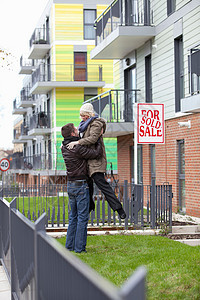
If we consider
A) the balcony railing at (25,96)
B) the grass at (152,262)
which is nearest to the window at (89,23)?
A: the balcony railing at (25,96)

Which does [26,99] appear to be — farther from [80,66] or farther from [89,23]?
[89,23]

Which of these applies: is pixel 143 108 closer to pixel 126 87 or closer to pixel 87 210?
pixel 87 210

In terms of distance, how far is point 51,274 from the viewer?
317 cm

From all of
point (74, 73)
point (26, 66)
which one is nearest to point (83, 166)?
point (74, 73)

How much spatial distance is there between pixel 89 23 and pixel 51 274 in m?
36.0

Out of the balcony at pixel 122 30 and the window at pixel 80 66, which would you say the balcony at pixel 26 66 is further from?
the balcony at pixel 122 30

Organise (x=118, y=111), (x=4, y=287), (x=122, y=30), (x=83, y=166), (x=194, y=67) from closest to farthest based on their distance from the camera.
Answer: (x=4, y=287) → (x=83, y=166) → (x=194, y=67) → (x=122, y=30) → (x=118, y=111)

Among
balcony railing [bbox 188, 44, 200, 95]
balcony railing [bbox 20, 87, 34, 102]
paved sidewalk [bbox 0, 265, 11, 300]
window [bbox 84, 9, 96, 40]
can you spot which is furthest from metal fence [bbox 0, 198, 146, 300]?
balcony railing [bbox 20, 87, 34, 102]

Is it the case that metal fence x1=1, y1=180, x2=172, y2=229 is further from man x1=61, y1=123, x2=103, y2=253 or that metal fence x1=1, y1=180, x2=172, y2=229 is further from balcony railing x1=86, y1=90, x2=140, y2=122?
balcony railing x1=86, y1=90, x2=140, y2=122

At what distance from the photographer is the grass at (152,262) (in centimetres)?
600

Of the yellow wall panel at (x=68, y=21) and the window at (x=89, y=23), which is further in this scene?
the window at (x=89, y=23)

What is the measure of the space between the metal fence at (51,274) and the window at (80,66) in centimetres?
3262

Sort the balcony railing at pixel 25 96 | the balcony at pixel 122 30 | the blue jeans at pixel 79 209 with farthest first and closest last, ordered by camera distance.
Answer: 1. the balcony railing at pixel 25 96
2. the balcony at pixel 122 30
3. the blue jeans at pixel 79 209

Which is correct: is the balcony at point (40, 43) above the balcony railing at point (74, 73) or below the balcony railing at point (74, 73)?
above
